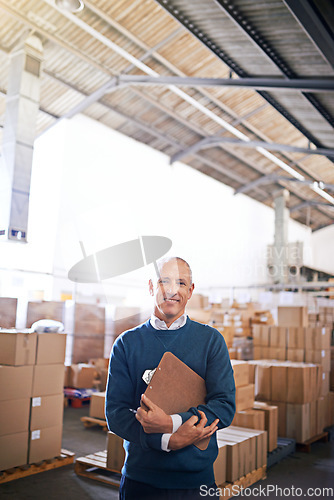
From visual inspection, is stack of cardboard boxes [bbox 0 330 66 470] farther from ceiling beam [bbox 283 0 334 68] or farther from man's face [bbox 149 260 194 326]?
ceiling beam [bbox 283 0 334 68]

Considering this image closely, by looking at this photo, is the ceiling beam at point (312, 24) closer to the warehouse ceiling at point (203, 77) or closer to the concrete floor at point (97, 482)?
the warehouse ceiling at point (203, 77)

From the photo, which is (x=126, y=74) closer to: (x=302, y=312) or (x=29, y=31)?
(x=29, y=31)

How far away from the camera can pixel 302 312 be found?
6.51 meters

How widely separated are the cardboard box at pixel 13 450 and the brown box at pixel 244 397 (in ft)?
7.02

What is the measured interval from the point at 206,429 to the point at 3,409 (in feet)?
9.81

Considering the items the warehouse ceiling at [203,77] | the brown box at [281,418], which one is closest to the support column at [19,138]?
the warehouse ceiling at [203,77]

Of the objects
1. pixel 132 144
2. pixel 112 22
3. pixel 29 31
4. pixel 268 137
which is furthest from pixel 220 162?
pixel 29 31

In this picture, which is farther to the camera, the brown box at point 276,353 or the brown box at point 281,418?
the brown box at point 276,353

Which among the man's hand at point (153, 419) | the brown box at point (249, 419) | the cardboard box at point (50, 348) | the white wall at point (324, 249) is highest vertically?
the white wall at point (324, 249)

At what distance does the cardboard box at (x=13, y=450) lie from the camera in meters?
3.86

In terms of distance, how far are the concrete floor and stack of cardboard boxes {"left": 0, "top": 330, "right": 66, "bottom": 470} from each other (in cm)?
25

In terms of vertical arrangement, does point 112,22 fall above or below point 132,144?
above

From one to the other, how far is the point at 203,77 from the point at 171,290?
8.78 meters

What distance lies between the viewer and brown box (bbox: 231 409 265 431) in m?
4.48
